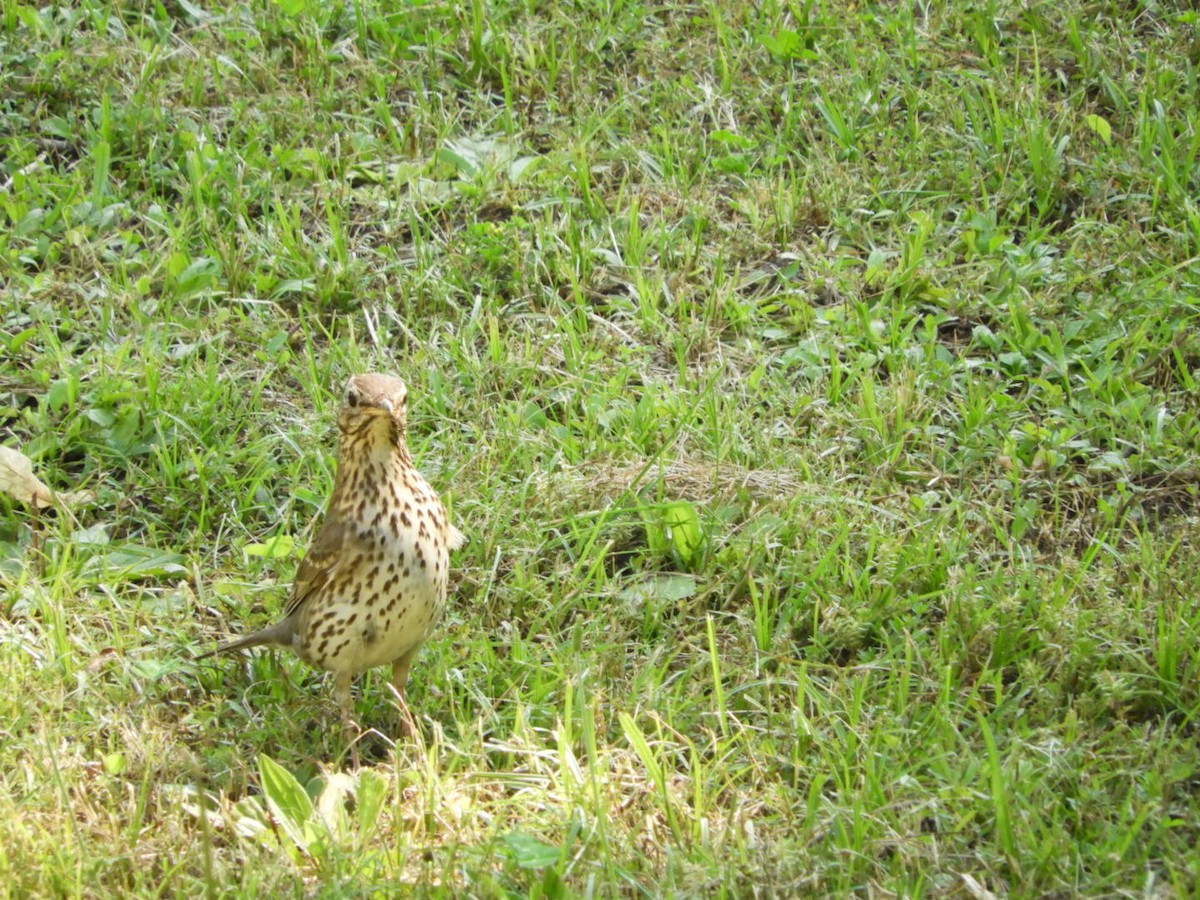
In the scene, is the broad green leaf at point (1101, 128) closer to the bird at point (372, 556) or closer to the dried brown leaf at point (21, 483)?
the bird at point (372, 556)

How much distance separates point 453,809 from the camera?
3.87m

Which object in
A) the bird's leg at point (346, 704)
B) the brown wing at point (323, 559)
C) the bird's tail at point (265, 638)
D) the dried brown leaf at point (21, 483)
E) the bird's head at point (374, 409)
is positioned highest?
the bird's head at point (374, 409)

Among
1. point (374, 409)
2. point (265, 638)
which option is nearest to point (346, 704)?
point (265, 638)

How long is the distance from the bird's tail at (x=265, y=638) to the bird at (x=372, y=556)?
53 millimetres

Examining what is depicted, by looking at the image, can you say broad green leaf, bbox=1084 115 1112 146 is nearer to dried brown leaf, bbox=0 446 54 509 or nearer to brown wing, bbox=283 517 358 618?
brown wing, bbox=283 517 358 618

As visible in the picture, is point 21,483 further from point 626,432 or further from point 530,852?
point 530,852

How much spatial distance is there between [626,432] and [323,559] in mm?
1365

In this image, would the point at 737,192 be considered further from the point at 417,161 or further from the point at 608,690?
the point at 608,690

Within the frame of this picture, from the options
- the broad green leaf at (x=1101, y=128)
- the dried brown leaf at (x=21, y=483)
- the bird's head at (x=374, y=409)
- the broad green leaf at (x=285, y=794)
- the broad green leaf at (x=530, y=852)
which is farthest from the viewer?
the broad green leaf at (x=1101, y=128)

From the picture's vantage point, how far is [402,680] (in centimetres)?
434

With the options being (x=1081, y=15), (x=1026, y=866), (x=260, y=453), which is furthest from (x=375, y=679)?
(x=1081, y=15)

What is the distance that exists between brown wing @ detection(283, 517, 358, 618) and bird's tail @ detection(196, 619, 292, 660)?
53mm

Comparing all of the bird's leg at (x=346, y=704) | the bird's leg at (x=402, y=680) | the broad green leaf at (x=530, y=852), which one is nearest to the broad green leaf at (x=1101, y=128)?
the bird's leg at (x=402, y=680)

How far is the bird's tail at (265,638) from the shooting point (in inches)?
169
